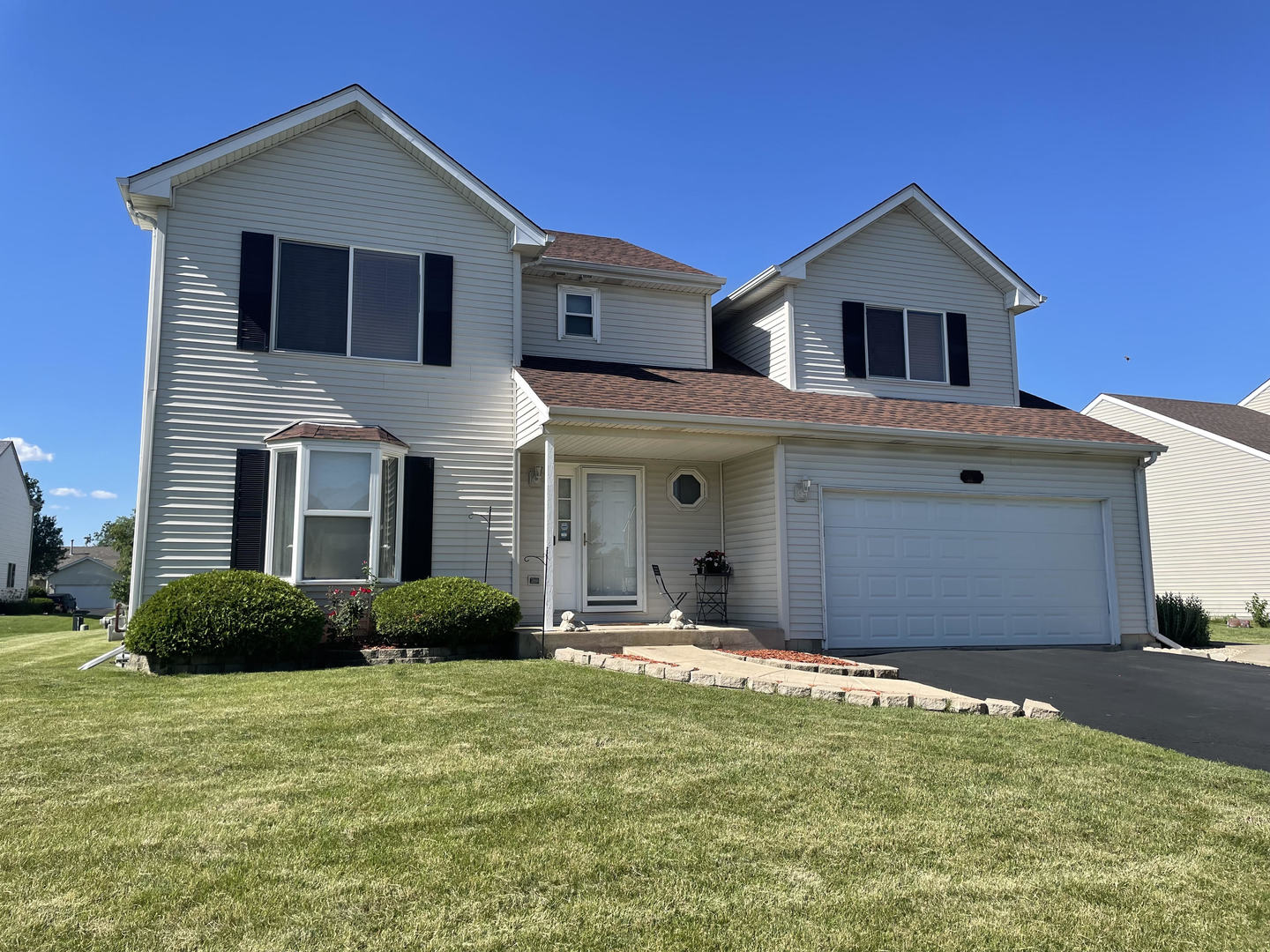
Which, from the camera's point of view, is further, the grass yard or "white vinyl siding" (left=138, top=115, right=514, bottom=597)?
"white vinyl siding" (left=138, top=115, right=514, bottom=597)

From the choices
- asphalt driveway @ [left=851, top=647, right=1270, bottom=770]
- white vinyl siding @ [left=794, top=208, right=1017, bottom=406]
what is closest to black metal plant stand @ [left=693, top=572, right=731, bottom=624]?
asphalt driveway @ [left=851, top=647, right=1270, bottom=770]

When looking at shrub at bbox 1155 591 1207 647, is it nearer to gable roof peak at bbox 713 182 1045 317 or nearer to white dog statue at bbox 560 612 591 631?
gable roof peak at bbox 713 182 1045 317

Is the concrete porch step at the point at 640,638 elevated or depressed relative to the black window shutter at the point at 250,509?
depressed

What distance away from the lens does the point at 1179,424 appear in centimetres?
2341

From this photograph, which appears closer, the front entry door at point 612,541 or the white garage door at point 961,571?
the white garage door at point 961,571

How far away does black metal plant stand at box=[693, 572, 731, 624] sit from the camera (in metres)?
13.2

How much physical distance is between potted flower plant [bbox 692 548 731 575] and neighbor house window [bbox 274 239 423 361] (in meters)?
4.94

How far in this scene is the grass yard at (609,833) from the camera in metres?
3.11

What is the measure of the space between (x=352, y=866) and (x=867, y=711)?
4.57m

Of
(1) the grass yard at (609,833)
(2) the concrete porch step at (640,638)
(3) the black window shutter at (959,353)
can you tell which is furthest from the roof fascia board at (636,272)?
(1) the grass yard at (609,833)

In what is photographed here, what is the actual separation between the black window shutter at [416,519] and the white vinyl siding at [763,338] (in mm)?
5880

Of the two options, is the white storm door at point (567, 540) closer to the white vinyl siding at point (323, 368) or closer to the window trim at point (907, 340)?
the white vinyl siding at point (323, 368)

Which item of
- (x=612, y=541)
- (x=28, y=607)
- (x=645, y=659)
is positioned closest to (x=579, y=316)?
(x=612, y=541)

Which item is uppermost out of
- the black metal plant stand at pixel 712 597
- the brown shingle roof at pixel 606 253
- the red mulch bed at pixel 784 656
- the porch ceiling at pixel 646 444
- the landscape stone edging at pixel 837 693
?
the brown shingle roof at pixel 606 253
